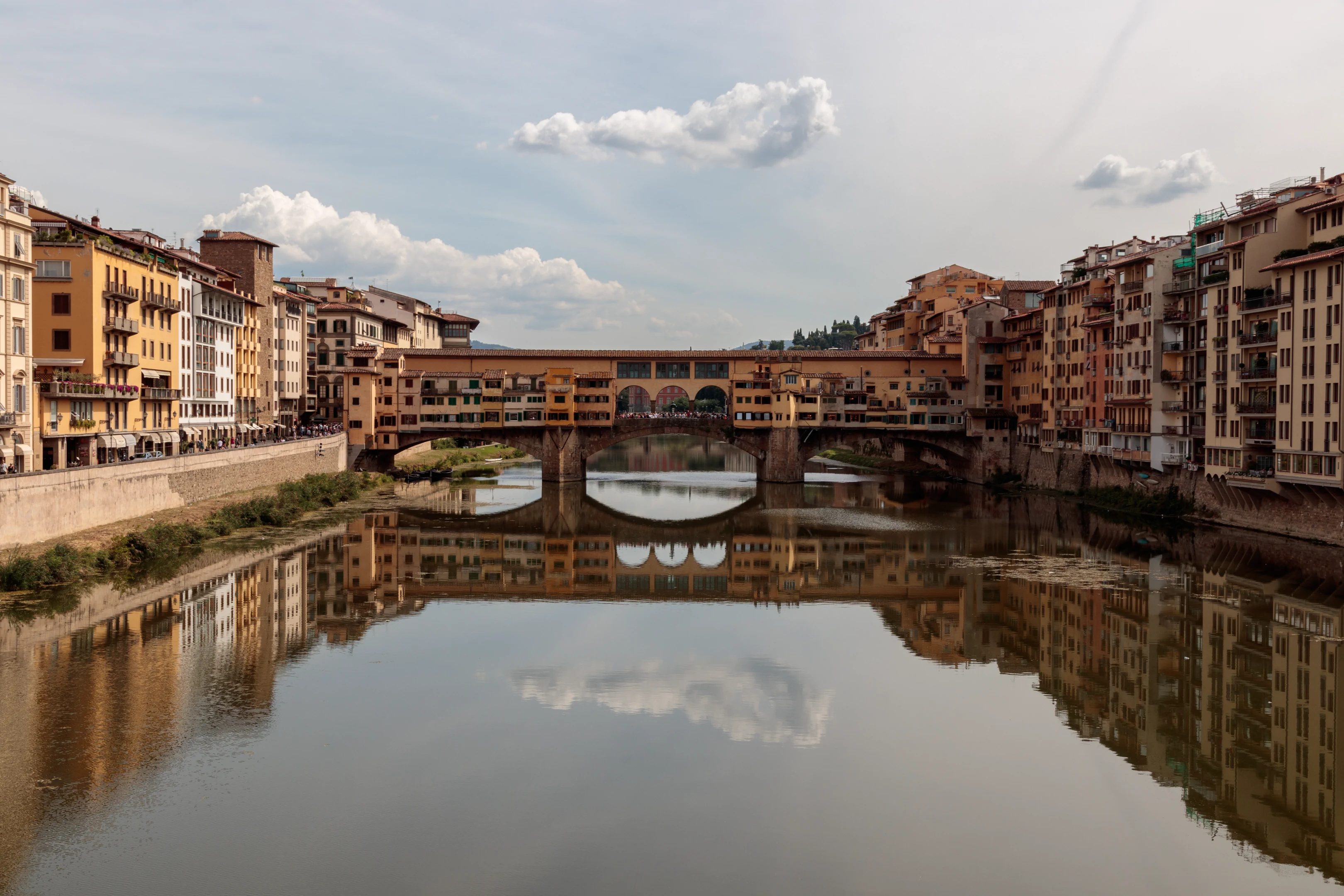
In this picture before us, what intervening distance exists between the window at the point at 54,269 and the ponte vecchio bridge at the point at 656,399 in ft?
78.6

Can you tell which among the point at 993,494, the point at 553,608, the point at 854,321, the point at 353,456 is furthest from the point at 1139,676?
A: the point at 854,321

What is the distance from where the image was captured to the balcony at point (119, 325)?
144ft

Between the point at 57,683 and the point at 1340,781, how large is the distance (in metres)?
23.6

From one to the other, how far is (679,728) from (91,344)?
32.1 meters

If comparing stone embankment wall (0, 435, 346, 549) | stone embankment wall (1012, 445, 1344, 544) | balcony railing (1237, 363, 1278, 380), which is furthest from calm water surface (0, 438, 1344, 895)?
balcony railing (1237, 363, 1278, 380)

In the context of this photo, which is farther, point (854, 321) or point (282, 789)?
point (854, 321)

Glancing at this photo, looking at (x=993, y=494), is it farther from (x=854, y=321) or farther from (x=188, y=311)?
(x=854, y=321)

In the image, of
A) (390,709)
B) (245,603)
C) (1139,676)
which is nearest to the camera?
(390,709)

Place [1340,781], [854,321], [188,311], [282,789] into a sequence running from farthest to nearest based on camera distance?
[854,321], [188,311], [1340,781], [282,789]

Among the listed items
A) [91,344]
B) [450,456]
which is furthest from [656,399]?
[91,344]

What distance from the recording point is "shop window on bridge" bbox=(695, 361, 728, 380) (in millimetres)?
71375

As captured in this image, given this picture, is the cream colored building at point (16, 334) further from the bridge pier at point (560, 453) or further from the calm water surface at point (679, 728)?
the bridge pier at point (560, 453)

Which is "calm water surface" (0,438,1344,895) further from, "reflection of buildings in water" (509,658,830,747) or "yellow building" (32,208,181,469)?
Answer: "yellow building" (32,208,181,469)

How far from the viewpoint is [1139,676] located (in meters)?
25.2
